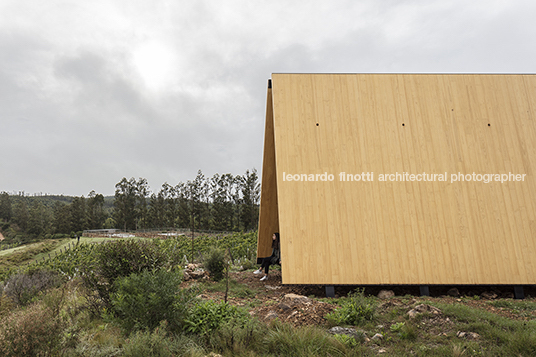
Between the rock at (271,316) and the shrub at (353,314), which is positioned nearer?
the shrub at (353,314)

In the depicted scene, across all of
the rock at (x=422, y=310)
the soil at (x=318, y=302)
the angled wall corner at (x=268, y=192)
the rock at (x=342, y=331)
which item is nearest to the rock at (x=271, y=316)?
the soil at (x=318, y=302)

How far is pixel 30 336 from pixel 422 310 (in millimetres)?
4765

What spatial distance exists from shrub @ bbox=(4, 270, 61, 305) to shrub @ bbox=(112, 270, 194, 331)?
4070 mm

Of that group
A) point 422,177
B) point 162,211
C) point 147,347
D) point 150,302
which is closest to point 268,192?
point 422,177

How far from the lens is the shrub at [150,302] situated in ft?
11.0

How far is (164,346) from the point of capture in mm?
2840

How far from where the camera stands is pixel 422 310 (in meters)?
4.16

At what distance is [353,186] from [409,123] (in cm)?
193

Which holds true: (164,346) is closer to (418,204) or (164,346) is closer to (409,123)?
(418,204)

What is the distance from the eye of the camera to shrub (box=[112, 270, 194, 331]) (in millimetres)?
3365

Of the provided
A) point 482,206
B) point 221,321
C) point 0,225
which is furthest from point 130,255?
point 0,225

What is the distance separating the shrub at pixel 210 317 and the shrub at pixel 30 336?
1.38 m

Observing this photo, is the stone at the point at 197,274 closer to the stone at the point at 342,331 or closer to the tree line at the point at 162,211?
the stone at the point at 342,331

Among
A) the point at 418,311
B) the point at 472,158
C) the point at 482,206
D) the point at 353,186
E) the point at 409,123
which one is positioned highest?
the point at 409,123
